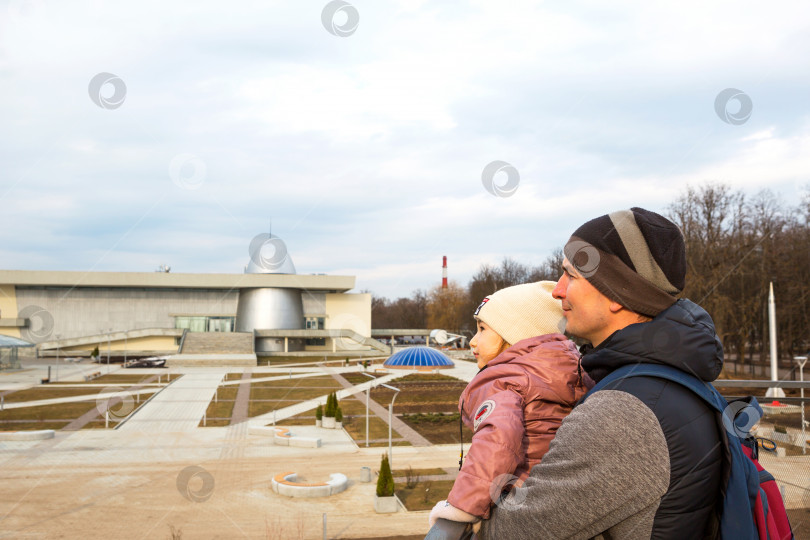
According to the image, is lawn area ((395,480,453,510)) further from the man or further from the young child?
the man

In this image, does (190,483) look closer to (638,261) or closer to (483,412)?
(483,412)

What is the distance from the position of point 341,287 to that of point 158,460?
49.4m

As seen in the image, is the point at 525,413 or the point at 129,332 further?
the point at 129,332

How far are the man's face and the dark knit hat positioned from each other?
3 cm

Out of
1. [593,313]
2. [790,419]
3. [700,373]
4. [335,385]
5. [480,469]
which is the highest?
[593,313]

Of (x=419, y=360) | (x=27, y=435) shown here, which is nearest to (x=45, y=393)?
(x=27, y=435)

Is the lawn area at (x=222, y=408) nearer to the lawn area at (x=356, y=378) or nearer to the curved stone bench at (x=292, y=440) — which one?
the curved stone bench at (x=292, y=440)

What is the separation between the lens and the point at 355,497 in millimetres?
14875

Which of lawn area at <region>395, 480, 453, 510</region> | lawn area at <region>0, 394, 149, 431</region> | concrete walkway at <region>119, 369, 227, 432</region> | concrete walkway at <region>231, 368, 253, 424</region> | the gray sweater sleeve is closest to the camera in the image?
the gray sweater sleeve

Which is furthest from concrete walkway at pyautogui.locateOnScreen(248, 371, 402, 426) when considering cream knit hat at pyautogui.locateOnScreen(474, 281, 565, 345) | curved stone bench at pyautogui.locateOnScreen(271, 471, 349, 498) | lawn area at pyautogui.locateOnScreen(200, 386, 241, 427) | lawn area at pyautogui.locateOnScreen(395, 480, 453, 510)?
cream knit hat at pyautogui.locateOnScreen(474, 281, 565, 345)

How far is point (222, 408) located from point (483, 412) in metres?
28.8

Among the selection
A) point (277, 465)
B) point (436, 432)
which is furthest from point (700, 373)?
point (436, 432)

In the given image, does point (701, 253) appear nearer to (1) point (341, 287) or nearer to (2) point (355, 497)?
(2) point (355, 497)

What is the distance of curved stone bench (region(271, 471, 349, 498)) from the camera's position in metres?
14.7
